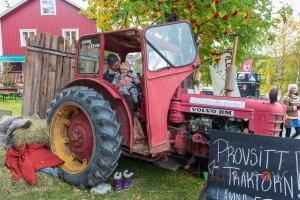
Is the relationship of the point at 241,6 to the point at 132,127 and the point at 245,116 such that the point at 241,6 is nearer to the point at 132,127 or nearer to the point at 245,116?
the point at 245,116

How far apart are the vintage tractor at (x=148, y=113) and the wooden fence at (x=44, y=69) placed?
6.08 feet

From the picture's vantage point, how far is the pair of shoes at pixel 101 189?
3.69 metres

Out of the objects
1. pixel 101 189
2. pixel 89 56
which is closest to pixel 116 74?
pixel 89 56

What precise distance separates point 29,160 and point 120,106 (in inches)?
57.9

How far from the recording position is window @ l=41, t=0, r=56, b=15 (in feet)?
74.5

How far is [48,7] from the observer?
2288cm

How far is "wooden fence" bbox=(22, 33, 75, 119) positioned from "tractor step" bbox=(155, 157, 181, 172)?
298 centimetres

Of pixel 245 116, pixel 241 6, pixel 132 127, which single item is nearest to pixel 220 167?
pixel 245 116

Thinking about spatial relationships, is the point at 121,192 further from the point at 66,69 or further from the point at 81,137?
the point at 66,69

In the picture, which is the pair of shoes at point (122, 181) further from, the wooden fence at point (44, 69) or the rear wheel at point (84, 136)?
the wooden fence at point (44, 69)

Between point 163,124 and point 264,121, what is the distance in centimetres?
125

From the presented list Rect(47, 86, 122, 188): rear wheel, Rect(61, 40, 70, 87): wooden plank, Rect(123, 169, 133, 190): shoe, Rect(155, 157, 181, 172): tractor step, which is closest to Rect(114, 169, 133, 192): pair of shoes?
Rect(123, 169, 133, 190): shoe

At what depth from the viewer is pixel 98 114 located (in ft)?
11.8

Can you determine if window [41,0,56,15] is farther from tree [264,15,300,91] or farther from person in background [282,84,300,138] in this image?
person in background [282,84,300,138]
